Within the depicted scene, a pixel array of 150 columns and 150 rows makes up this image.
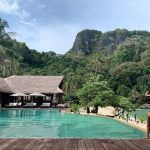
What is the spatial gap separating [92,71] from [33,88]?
21970mm

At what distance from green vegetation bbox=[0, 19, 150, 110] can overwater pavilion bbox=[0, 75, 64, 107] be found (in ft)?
5.75

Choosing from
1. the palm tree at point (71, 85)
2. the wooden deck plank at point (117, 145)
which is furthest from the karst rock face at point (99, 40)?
the wooden deck plank at point (117, 145)

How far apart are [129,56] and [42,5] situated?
54.5 metres

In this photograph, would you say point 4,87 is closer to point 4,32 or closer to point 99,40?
point 4,32

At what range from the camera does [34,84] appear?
40.3 metres

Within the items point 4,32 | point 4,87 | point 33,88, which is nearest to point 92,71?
point 33,88

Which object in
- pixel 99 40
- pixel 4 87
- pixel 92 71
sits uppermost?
pixel 99 40

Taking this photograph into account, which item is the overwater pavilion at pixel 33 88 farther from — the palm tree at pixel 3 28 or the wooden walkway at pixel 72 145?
the wooden walkway at pixel 72 145

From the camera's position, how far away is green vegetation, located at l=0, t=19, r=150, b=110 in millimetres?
26792

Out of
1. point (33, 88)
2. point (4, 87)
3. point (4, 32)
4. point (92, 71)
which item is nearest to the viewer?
point (4, 32)

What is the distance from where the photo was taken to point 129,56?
266 ft

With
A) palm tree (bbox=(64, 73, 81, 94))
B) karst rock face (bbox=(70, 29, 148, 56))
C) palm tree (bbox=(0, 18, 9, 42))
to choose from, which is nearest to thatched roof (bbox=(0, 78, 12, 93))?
palm tree (bbox=(0, 18, 9, 42))

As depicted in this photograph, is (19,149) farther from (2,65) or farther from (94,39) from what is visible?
(94,39)

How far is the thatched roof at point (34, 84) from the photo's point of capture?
128ft
